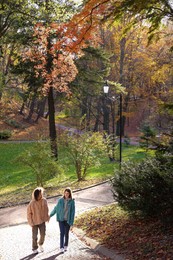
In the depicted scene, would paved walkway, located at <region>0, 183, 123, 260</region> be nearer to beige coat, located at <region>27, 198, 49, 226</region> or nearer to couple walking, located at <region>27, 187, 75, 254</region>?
couple walking, located at <region>27, 187, 75, 254</region>

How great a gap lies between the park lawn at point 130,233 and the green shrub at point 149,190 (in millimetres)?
382

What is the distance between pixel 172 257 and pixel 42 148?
11242mm

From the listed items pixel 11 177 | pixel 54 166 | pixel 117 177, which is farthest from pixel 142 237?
pixel 11 177

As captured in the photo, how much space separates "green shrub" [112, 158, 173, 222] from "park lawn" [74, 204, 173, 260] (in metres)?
0.38

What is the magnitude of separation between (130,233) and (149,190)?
118 centimetres

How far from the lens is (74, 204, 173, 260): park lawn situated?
6.35 meters

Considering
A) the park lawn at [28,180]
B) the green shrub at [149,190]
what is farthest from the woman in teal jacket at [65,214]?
the park lawn at [28,180]

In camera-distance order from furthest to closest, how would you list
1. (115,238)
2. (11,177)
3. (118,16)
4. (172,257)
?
(11,177), (115,238), (118,16), (172,257)

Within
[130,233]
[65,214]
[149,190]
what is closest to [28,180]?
[65,214]

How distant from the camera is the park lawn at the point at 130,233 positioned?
20.8 feet

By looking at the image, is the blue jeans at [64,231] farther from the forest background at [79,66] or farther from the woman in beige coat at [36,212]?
the forest background at [79,66]

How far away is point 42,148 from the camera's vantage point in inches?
642

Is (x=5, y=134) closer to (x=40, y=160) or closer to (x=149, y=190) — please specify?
(x=40, y=160)

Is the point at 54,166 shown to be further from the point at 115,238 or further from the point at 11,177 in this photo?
the point at 115,238
